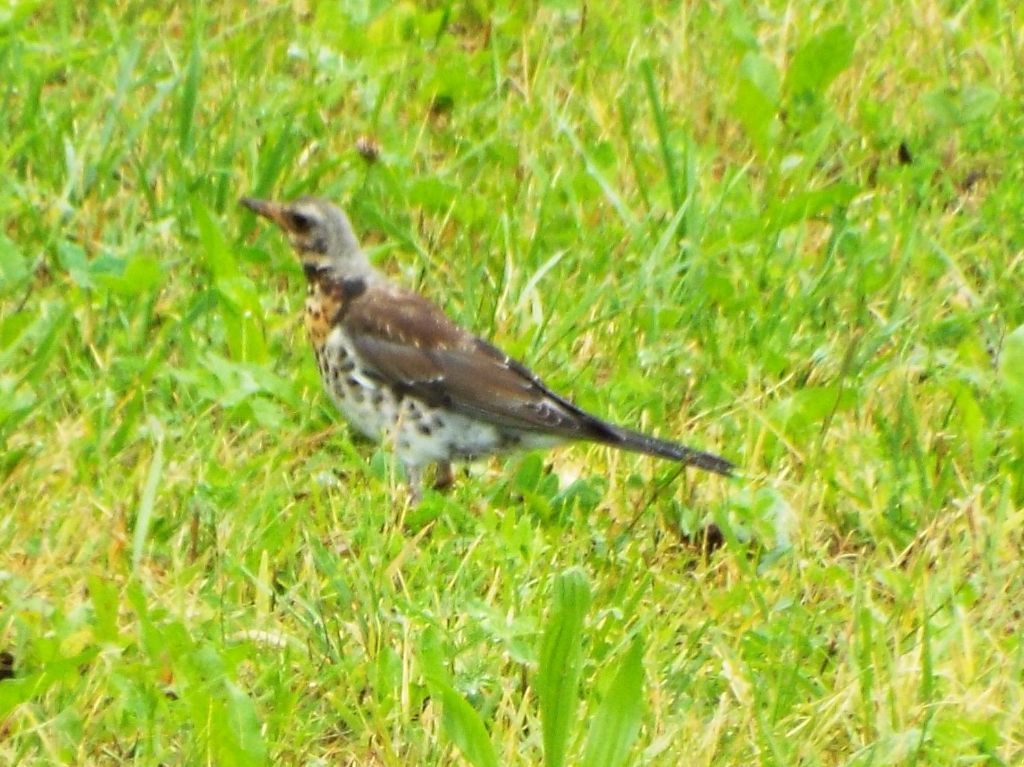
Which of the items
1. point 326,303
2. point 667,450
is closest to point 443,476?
point 326,303

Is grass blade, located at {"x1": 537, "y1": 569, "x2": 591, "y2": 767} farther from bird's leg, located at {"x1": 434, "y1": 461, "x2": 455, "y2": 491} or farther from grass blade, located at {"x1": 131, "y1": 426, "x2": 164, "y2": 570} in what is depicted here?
bird's leg, located at {"x1": 434, "y1": 461, "x2": 455, "y2": 491}

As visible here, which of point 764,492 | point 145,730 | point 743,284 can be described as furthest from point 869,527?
point 145,730

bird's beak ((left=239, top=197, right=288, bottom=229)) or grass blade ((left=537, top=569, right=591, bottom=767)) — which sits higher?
bird's beak ((left=239, top=197, right=288, bottom=229))

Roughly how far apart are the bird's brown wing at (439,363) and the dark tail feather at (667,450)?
280mm

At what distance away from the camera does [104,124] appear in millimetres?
6770

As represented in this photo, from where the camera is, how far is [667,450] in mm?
5469

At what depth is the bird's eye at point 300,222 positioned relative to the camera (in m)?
6.34

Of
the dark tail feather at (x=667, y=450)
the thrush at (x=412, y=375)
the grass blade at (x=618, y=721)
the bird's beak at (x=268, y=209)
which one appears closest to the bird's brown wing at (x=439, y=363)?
the thrush at (x=412, y=375)

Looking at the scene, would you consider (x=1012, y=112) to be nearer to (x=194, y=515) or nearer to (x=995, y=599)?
(x=995, y=599)

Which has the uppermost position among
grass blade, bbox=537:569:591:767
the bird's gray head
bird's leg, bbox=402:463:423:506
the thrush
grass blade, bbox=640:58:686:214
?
grass blade, bbox=640:58:686:214

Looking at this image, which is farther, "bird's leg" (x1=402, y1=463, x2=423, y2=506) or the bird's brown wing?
the bird's brown wing

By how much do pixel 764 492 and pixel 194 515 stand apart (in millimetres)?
1475

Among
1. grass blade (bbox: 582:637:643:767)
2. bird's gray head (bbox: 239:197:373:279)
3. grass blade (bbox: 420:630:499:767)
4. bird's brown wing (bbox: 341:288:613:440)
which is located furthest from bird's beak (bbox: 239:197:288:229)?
grass blade (bbox: 582:637:643:767)

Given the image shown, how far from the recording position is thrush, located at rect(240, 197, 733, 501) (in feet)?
19.1
